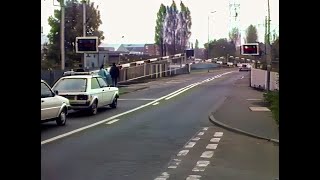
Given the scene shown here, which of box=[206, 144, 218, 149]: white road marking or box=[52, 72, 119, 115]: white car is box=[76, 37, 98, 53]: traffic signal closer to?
box=[52, 72, 119, 115]: white car

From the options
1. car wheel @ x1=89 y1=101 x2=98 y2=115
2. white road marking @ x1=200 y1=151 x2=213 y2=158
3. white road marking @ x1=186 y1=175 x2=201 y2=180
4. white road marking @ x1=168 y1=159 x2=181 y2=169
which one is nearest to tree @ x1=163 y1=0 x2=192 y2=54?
car wheel @ x1=89 y1=101 x2=98 y2=115

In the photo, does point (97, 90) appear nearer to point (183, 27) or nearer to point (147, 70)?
point (147, 70)

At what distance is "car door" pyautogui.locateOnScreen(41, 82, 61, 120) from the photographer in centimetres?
1504

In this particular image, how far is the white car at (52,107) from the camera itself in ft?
49.5

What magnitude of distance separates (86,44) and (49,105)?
1905 cm

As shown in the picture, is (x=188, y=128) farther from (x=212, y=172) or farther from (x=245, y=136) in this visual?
(x=212, y=172)

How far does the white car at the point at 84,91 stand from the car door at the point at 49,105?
3.56 metres

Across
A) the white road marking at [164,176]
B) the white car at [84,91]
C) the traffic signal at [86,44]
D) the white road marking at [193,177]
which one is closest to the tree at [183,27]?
the traffic signal at [86,44]

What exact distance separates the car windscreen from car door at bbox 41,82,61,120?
4.06m

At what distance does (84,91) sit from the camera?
2011 cm

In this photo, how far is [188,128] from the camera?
16062mm

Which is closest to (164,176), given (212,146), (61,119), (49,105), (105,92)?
(212,146)
